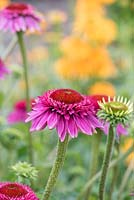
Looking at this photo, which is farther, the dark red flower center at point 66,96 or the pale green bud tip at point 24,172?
the pale green bud tip at point 24,172

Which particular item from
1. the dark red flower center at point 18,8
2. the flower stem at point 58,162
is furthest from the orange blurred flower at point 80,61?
the flower stem at point 58,162

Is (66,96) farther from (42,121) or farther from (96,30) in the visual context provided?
(96,30)

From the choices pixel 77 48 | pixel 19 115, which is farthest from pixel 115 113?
pixel 77 48

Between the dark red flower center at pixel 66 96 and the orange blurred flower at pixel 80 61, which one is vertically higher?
the orange blurred flower at pixel 80 61

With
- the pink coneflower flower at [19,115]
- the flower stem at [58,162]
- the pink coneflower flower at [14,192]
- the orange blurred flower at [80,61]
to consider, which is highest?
the orange blurred flower at [80,61]

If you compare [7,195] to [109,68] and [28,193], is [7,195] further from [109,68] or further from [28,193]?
[109,68]

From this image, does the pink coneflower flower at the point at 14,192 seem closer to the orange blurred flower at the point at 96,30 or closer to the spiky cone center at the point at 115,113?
the spiky cone center at the point at 115,113

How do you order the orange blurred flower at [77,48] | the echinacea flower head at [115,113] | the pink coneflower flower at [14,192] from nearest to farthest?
the pink coneflower flower at [14,192] → the echinacea flower head at [115,113] → the orange blurred flower at [77,48]

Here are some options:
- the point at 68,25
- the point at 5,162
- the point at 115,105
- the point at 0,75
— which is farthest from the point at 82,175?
the point at 68,25
